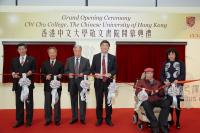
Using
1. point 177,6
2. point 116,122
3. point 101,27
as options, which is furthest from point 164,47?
point 116,122

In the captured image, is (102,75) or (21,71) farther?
(102,75)

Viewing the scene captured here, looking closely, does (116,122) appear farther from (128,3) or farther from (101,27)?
(128,3)

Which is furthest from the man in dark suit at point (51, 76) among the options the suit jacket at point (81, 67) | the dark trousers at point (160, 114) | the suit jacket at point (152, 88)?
the dark trousers at point (160, 114)

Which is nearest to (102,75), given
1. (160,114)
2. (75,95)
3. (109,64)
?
(109,64)

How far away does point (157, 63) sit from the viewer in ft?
24.9

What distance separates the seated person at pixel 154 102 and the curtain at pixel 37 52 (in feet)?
8.10

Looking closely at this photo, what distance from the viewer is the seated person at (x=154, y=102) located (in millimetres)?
5138

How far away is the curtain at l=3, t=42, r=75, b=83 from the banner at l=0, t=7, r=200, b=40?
6.0 inches

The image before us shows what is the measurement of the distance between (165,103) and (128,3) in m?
3.12

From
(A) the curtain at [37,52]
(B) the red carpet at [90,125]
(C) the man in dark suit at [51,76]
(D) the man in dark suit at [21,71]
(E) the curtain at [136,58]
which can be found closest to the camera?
(B) the red carpet at [90,125]

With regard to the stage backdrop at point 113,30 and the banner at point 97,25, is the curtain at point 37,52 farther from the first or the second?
the banner at point 97,25

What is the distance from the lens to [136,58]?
7590 mm

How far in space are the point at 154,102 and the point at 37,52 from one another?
3149 millimetres

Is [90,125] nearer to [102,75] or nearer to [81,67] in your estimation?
[102,75]
